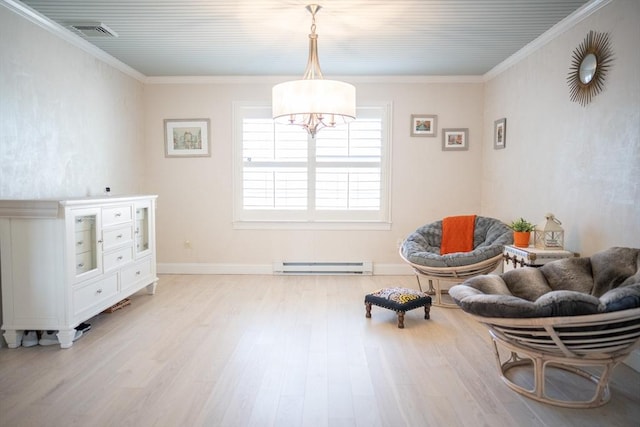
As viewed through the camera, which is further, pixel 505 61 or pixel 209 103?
pixel 209 103

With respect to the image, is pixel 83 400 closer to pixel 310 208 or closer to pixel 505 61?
pixel 310 208

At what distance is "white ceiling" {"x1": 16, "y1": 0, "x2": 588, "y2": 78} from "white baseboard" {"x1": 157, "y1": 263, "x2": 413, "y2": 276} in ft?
7.81

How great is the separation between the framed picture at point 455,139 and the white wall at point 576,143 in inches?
19.5

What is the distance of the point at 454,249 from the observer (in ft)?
15.1

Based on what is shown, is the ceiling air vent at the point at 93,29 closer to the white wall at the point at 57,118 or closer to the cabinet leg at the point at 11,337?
the white wall at the point at 57,118

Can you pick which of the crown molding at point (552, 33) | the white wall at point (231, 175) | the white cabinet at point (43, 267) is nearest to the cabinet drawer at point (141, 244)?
the white cabinet at point (43, 267)

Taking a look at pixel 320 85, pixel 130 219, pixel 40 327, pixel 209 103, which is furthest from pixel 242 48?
pixel 40 327

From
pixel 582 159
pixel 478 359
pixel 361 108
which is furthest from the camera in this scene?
pixel 361 108

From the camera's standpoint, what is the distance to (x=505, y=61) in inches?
184

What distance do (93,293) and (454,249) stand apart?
135 inches

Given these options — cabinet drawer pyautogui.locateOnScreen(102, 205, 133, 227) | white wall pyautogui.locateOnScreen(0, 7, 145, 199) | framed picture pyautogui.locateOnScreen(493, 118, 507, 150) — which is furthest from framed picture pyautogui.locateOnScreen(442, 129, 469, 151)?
white wall pyautogui.locateOnScreen(0, 7, 145, 199)

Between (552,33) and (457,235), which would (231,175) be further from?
(552,33)

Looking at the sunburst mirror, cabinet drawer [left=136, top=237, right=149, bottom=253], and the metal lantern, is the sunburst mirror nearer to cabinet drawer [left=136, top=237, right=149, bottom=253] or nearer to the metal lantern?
the metal lantern

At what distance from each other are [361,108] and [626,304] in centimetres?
389
